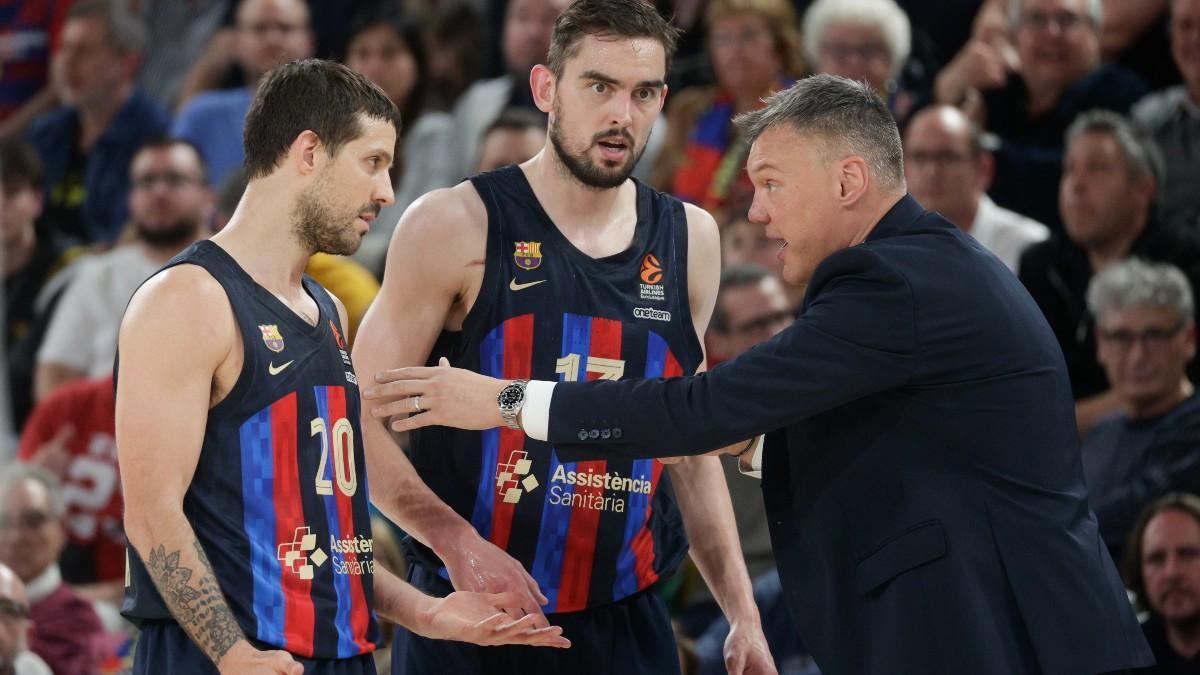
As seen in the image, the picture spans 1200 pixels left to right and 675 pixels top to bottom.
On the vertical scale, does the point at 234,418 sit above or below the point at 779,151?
below

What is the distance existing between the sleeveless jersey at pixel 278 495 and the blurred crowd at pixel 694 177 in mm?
2343

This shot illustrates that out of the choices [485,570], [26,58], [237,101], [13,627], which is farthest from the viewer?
[26,58]

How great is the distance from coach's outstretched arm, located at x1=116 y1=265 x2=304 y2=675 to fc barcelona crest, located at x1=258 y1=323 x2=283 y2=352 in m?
0.17

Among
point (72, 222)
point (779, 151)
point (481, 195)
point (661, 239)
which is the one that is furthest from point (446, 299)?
point (72, 222)

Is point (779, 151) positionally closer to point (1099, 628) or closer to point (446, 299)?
point (446, 299)

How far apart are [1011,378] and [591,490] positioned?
1.22 m

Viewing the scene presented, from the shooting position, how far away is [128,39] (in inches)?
400

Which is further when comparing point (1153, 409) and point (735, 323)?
point (735, 323)

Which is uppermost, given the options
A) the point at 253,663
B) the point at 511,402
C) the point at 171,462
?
the point at 511,402

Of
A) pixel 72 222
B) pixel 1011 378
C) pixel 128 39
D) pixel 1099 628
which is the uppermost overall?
pixel 128 39

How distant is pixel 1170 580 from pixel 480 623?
3.09 m

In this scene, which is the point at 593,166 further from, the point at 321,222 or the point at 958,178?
the point at 958,178

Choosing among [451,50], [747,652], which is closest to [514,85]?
[451,50]

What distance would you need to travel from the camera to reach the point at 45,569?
6.81 meters
